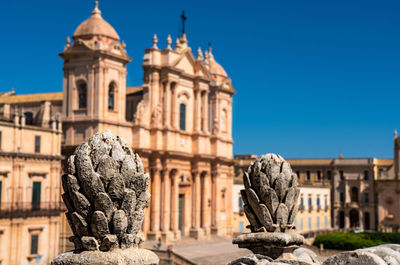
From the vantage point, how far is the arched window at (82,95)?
38.1 meters

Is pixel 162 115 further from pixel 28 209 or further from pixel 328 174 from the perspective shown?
pixel 328 174

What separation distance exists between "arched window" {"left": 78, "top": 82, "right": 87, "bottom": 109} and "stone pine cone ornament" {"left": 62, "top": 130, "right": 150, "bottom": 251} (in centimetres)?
3334

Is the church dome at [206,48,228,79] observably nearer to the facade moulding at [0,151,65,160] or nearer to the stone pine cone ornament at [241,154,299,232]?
the facade moulding at [0,151,65,160]

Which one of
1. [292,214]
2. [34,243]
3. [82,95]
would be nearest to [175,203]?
[82,95]

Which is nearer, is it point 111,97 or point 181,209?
point 111,97

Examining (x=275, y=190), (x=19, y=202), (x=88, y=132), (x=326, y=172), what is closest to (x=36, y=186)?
(x=19, y=202)

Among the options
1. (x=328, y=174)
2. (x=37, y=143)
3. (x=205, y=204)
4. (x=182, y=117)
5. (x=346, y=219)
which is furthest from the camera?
(x=328, y=174)

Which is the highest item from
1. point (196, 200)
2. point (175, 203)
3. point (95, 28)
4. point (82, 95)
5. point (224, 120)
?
point (95, 28)

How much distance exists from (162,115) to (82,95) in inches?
263

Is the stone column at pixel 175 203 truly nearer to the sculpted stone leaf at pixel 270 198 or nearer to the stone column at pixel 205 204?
the stone column at pixel 205 204

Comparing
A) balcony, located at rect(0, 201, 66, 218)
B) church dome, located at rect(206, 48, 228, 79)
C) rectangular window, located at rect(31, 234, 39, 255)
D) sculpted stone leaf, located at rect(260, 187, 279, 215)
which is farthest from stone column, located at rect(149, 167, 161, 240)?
sculpted stone leaf, located at rect(260, 187, 279, 215)

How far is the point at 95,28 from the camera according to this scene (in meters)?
38.0

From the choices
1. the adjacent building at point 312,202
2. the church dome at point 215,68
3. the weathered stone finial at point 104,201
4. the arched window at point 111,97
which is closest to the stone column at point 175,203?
the arched window at point 111,97

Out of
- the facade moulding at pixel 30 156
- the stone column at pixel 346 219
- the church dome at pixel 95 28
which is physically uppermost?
the church dome at pixel 95 28
